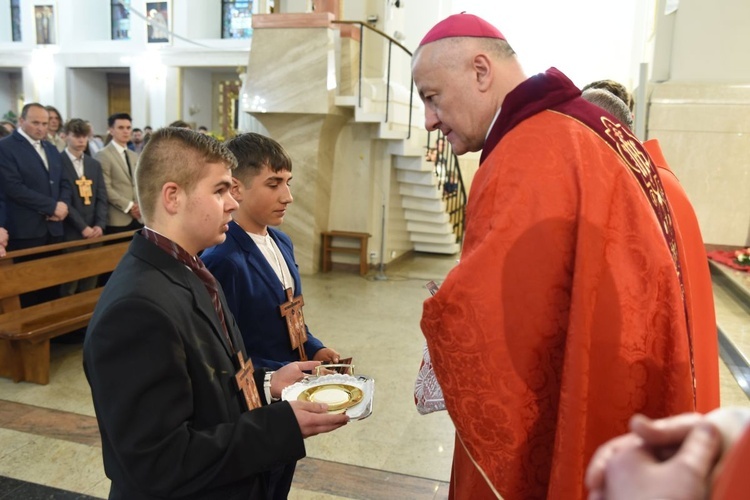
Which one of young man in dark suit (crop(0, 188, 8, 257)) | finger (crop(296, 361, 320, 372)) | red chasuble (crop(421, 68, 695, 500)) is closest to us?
red chasuble (crop(421, 68, 695, 500))

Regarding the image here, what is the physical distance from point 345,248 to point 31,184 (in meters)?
3.72

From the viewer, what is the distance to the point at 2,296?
12.4ft

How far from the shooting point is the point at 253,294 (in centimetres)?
190

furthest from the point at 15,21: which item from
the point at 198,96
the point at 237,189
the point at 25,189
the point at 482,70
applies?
the point at 482,70

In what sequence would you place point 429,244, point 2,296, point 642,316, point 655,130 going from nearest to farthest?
1. point 642,316
2. point 2,296
3. point 655,130
4. point 429,244

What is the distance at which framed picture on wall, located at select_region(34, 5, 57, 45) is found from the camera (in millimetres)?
16547

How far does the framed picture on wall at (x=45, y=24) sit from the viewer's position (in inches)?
651

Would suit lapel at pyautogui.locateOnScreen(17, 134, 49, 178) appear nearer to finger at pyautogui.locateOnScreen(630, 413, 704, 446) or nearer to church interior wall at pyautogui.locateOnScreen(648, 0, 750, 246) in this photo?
church interior wall at pyautogui.locateOnScreen(648, 0, 750, 246)

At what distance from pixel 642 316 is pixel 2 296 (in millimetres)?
3854

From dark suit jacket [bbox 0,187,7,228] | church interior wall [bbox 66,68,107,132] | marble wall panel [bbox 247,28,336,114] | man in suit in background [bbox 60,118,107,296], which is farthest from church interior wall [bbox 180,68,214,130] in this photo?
dark suit jacket [bbox 0,187,7,228]

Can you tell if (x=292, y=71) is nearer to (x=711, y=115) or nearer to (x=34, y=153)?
(x=34, y=153)

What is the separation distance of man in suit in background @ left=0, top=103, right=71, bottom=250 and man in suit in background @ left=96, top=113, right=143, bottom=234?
2.18 ft

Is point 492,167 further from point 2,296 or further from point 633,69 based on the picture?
point 633,69

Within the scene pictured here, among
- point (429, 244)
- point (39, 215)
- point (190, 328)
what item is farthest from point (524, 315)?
point (429, 244)
